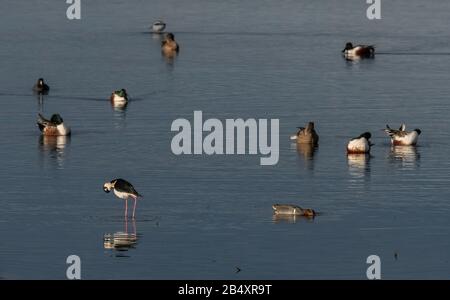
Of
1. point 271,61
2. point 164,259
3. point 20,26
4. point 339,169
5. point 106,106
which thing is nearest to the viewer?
point 164,259

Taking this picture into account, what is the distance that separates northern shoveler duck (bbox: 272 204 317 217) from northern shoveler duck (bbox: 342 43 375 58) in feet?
141

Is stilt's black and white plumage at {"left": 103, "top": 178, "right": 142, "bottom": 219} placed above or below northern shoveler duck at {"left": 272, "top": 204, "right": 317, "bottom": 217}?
above

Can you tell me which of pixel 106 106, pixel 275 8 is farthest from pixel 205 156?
pixel 275 8

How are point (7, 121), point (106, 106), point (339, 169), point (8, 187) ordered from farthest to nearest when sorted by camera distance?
point (106, 106), point (7, 121), point (339, 169), point (8, 187)

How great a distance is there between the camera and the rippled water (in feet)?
149

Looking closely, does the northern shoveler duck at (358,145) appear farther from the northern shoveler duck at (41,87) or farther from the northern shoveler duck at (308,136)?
the northern shoveler duck at (41,87)

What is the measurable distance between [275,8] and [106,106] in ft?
154

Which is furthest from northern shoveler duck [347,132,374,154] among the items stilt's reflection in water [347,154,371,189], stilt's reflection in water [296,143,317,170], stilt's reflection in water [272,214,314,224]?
stilt's reflection in water [272,214,314,224]

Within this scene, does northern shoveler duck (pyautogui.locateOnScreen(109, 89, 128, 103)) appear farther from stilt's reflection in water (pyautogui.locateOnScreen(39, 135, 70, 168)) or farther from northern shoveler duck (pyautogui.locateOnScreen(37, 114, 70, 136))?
stilt's reflection in water (pyautogui.locateOnScreen(39, 135, 70, 168))

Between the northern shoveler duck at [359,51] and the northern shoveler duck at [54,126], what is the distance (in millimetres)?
30034

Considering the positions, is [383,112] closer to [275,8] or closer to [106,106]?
[106,106]

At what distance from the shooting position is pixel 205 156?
61.7 m

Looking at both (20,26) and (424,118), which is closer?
(424,118)
